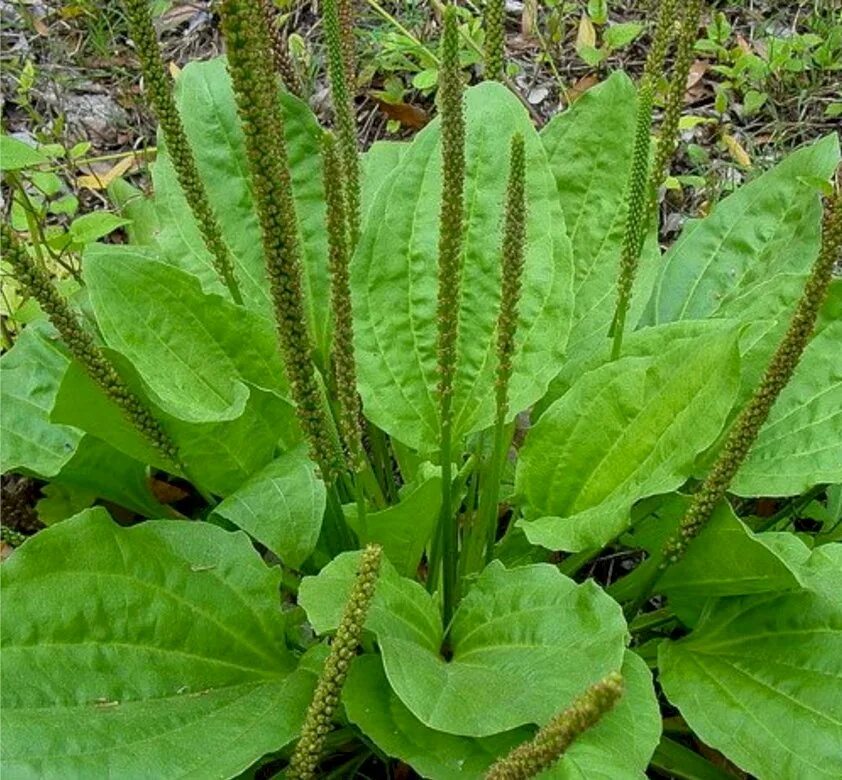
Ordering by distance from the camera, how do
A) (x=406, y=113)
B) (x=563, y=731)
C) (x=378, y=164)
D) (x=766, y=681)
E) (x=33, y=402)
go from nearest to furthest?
(x=563, y=731)
(x=766, y=681)
(x=33, y=402)
(x=378, y=164)
(x=406, y=113)

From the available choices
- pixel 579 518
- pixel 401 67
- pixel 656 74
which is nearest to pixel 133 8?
pixel 656 74

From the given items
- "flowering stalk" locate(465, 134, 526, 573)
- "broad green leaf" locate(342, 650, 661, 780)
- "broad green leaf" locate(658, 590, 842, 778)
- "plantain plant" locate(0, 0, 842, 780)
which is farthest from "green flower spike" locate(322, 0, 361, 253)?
"broad green leaf" locate(658, 590, 842, 778)

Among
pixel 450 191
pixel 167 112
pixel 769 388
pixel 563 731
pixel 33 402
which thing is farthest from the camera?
pixel 33 402

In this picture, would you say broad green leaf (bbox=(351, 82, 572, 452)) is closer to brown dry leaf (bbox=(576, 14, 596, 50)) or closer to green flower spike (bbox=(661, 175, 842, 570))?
green flower spike (bbox=(661, 175, 842, 570))

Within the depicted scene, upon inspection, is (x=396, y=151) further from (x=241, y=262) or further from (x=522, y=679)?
(x=522, y=679)

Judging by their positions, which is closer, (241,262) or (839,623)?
(839,623)

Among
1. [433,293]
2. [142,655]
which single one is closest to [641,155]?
[433,293]

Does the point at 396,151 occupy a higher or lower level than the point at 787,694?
higher

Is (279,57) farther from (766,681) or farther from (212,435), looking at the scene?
(766,681)
